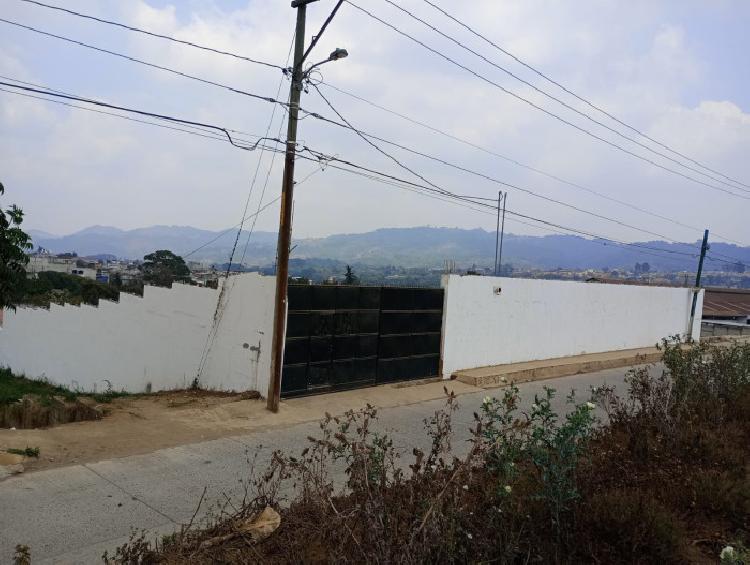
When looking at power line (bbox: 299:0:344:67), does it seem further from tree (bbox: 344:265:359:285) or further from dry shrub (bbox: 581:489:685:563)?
dry shrub (bbox: 581:489:685:563)

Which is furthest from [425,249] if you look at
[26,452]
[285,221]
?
[26,452]

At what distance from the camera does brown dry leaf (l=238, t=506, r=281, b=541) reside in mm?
3893

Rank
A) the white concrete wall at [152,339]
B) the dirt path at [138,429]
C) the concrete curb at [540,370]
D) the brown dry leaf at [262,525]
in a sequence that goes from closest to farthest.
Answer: the brown dry leaf at [262,525] → the dirt path at [138,429] → the white concrete wall at [152,339] → the concrete curb at [540,370]

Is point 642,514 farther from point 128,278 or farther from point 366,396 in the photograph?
point 128,278

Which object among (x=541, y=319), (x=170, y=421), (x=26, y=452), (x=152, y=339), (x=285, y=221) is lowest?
(x=170, y=421)

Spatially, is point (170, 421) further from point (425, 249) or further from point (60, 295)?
point (425, 249)

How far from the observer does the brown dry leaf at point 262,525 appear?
Answer: 3.89 metres

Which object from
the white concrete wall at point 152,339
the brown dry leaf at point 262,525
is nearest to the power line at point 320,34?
the white concrete wall at point 152,339

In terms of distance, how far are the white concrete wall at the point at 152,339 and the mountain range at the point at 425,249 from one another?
130 cm

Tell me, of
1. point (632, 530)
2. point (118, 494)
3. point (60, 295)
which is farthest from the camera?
point (60, 295)

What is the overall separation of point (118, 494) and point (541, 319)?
12215 millimetres

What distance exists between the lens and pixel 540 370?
14.1 metres

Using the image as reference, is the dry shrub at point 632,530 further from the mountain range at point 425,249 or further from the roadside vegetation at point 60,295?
the roadside vegetation at point 60,295

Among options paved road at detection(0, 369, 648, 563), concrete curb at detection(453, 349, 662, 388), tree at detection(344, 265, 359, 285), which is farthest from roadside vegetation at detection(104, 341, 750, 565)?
tree at detection(344, 265, 359, 285)
